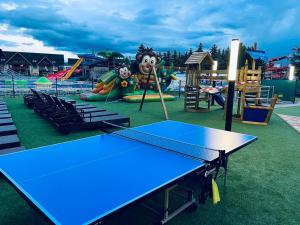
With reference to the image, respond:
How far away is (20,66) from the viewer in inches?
2357

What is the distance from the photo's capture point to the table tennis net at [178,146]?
2.76 meters

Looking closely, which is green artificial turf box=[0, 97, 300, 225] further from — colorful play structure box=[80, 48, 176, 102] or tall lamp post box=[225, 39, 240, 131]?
colorful play structure box=[80, 48, 176, 102]

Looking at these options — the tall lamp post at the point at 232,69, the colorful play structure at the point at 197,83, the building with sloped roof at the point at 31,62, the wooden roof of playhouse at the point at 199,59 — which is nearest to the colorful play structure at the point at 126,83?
the wooden roof of playhouse at the point at 199,59

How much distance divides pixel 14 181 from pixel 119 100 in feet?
45.6

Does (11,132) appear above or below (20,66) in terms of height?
below

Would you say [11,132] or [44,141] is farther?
[44,141]

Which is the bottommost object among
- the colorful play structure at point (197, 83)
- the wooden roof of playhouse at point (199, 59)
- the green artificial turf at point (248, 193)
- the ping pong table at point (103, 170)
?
the green artificial turf at point (248, 193)

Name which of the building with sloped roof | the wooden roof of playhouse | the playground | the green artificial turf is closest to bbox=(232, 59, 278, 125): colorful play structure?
the playground

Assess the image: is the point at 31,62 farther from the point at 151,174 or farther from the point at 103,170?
the point at 151,174

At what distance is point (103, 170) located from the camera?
2.23 m

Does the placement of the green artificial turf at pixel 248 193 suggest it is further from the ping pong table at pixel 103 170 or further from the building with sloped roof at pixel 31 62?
the building with sloped roof at pixel 31 62

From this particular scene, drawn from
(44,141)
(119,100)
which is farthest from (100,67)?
(44,141)

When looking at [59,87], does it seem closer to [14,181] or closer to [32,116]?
[32,116]

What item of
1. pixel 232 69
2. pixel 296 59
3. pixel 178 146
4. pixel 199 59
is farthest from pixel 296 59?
pixel 178 146
